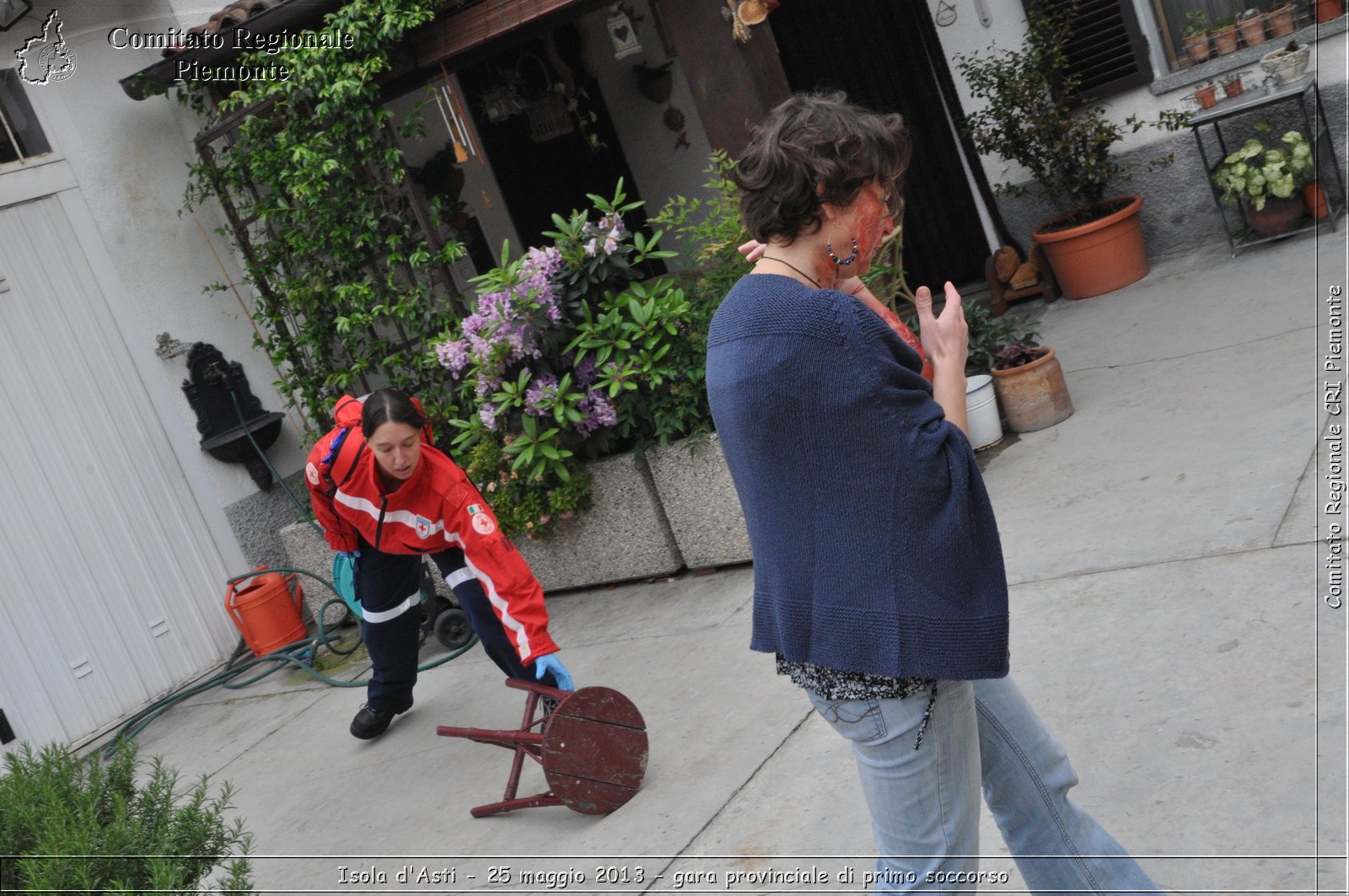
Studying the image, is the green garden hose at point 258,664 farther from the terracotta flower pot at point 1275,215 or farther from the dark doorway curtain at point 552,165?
the terracotta flower pot at point 1275,215

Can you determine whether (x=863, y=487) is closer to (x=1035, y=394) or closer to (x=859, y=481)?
(x=859, y=481)

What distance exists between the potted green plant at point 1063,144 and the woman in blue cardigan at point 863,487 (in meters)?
5.29

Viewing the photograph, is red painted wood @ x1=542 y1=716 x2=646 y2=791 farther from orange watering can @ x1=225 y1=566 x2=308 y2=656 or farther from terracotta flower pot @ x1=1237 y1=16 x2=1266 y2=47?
terracotta flower pot @ x1=1237 y1=16 x2=1266 y2=47

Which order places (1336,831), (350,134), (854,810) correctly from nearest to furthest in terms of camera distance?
(1336,831) < (854,810) < (350,134)

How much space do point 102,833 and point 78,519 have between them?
4.35 m

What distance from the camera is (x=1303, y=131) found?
643cm

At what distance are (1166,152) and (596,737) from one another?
5.31 m

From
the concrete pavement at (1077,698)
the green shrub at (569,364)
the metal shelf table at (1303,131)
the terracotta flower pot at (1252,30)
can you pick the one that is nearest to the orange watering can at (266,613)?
the concrete pavement at (1077,698)

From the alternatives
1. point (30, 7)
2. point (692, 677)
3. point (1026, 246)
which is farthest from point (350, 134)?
point (1026, 246)

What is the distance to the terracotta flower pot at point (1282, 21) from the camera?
21.6 feet

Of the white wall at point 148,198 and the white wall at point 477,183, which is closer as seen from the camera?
the white wall at point 148,198

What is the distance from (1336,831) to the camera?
8.32 feet

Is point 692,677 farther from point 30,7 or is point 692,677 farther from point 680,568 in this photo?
point 30,7

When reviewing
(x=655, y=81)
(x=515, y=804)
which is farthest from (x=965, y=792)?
(x=655, y=81)
